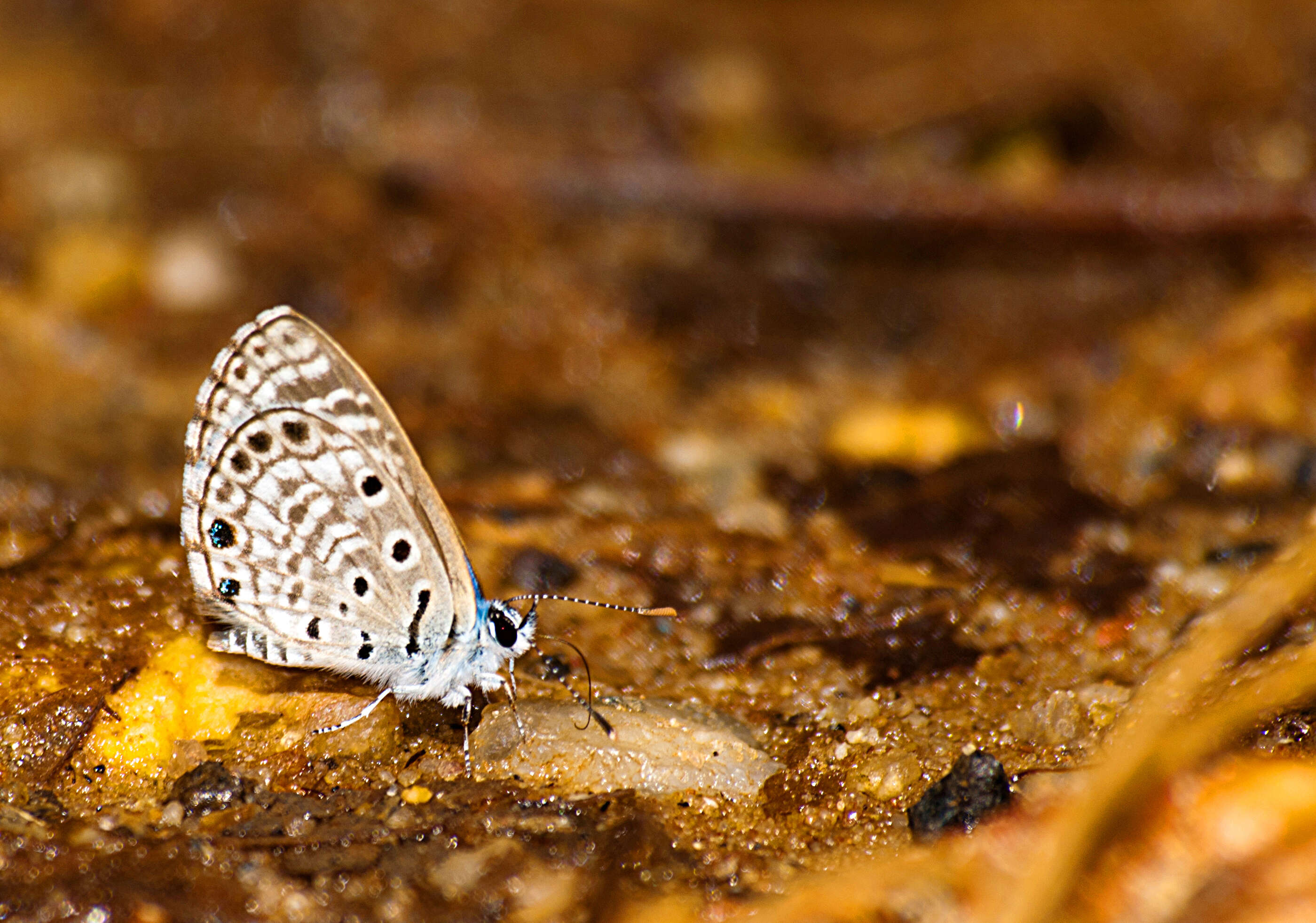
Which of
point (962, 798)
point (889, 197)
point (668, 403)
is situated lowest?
point (962, 798)

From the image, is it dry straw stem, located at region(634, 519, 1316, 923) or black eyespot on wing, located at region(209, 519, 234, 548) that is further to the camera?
black eyespot on wing, located at region(209, 519, 234, 548)

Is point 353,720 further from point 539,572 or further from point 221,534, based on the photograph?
point 539,572

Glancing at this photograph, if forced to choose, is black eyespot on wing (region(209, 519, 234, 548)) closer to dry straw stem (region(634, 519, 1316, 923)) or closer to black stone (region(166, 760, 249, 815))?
black stone (region(166, 760, 249, 815))

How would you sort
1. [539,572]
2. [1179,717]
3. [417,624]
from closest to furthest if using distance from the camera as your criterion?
[1179,717], [417,624], [539,572]

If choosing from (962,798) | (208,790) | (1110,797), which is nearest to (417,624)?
(208,790)

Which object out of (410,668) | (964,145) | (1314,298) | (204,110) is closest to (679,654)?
(410,668)

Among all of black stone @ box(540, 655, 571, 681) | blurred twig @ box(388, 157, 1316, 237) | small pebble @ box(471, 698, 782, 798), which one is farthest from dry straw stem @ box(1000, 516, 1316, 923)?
blurred twig @ box(388, 157, 1316, 237)

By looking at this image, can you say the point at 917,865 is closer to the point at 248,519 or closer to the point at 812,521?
the point at 812,521
